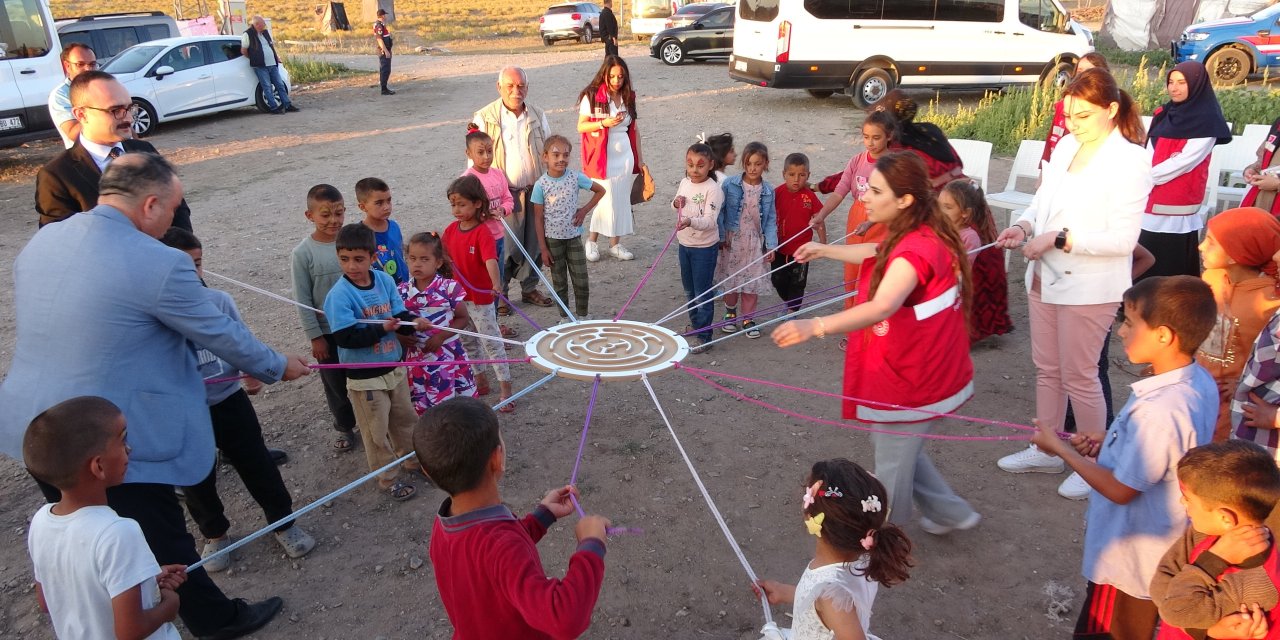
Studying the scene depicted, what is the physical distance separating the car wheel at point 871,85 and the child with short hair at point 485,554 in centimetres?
1348

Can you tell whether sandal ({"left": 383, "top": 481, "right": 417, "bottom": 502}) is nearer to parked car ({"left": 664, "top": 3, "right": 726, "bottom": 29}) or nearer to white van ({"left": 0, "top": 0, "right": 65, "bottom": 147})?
white van ({"left": 0, "top": 0, "right": 65, "bottom": 147})

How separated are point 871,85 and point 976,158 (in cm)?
701

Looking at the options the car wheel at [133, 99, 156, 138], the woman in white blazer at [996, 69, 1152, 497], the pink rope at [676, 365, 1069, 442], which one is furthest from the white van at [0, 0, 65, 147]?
the woman in white blazer at [996, 69, 1152, 497]

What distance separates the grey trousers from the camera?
3.29 m

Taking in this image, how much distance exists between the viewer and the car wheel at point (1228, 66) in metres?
15.6

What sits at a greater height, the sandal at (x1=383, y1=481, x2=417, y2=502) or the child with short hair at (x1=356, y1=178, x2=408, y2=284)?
the child with short hair at (x1=356, y1=178, x2=408, y2=284)

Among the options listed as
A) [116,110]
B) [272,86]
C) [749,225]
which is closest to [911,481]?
[749,225]

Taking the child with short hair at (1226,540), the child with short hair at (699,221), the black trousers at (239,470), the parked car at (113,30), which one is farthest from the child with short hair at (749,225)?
the parked car at (113,30)

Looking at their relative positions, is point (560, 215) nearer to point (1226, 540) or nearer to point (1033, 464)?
point (1033, 464)

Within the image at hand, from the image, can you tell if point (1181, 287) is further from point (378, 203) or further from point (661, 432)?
point (378, 203)

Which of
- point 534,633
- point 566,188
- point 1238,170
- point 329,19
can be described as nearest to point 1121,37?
point 1238,170

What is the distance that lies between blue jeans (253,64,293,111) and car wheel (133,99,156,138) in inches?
89.7

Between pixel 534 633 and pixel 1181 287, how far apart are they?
2196 mm

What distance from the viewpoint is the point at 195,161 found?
474 inches
